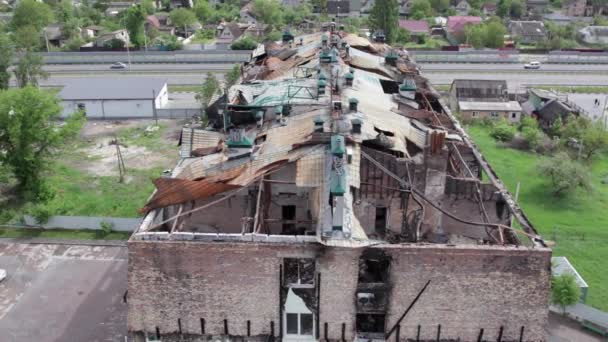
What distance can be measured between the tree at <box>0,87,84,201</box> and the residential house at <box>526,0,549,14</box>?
397 feet

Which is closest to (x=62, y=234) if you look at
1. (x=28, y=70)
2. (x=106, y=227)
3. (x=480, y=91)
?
(x=106, y=227)

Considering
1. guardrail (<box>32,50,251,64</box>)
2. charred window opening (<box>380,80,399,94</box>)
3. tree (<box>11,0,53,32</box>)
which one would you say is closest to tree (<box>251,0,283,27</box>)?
guardrail (<box>32,50,251,64</box>)

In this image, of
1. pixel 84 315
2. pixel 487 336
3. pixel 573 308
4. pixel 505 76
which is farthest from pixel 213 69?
pixel 487 336

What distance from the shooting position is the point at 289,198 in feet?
72.0

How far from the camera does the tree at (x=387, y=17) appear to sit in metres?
89.1

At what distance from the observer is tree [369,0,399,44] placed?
8906cm

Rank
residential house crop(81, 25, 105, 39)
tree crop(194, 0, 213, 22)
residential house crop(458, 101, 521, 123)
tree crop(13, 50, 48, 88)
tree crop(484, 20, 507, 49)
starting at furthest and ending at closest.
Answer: tree crop(194, 0, 213, 22) → residential house crop(81, 25, 105, 39) → tree crop(484, 20, 507, 49) → tree crop(13, 50, 48, 88) → residential house crop(458, 101, 521, 123)

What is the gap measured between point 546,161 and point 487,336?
103 feet

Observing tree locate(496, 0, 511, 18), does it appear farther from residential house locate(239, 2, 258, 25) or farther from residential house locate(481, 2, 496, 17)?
residential house locate(239, 2, 258, 25)

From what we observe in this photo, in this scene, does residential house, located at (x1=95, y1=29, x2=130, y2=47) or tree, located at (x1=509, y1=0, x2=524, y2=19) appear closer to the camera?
residential house, located at (x1=95, y1=29, x2=130, y2=47)

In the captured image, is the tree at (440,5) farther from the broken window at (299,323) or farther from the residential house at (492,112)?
the broken window at (299,323)

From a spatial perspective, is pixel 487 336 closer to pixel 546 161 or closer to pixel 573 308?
pixel 573 308

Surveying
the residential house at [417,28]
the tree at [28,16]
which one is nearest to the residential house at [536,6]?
the residential house at [417,28]

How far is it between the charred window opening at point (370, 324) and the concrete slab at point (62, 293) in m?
14.6
